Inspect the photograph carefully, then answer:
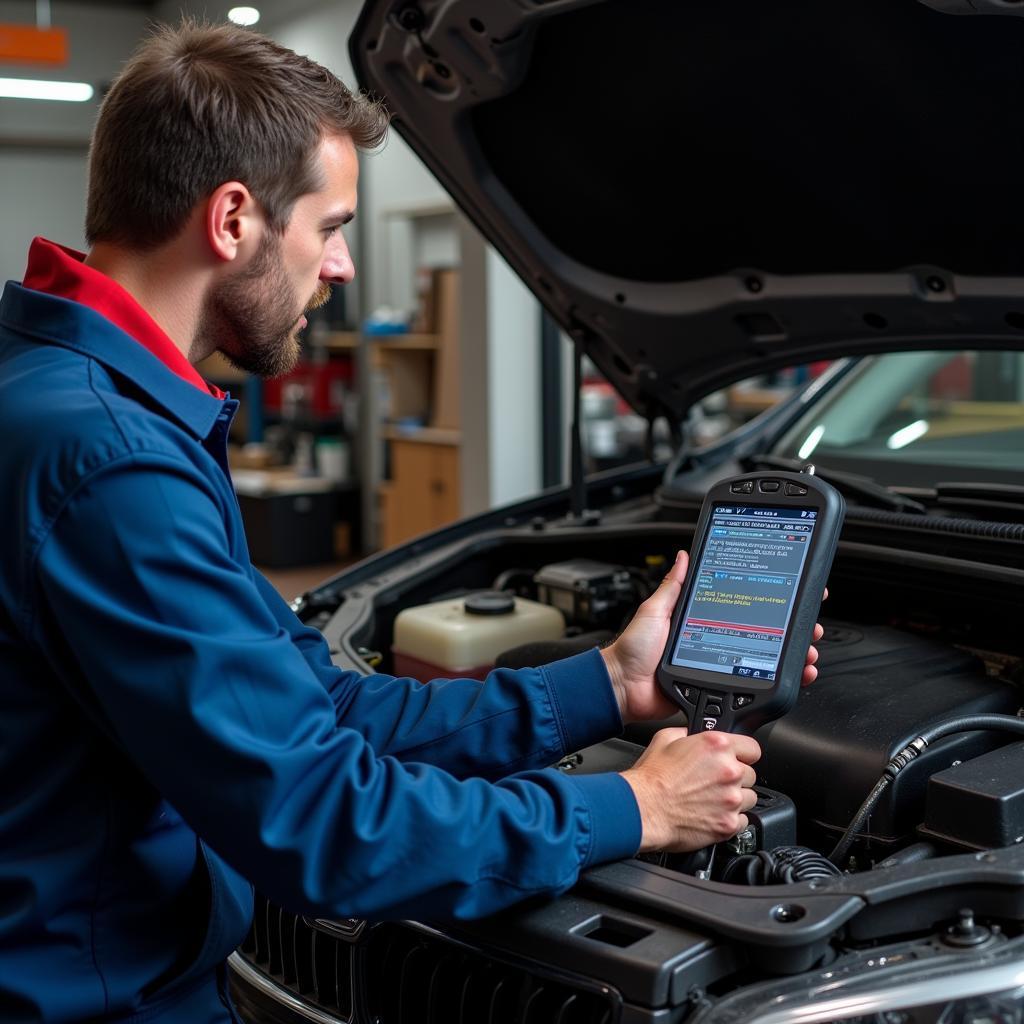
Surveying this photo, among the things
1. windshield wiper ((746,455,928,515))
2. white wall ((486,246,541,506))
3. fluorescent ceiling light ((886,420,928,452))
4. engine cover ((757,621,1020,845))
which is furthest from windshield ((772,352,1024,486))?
white wall ((486,246,541,506))

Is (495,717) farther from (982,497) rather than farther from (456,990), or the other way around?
(982,497)

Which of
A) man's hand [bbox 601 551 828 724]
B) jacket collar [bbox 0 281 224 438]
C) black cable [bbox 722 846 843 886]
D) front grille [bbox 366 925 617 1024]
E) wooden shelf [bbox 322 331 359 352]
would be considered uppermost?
wooden shelf [bbox 322 331 359 352]

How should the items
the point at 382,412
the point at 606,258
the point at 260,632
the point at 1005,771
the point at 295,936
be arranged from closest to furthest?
the point at 260,632 → the point at 1005,771 → the point at 295,936 → the point at 606,258 → the point at 382,412

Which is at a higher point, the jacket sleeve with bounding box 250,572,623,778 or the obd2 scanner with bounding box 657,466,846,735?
the obd2 scanner with bounding box 657,466,846,735

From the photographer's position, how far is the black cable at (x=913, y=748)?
1387mm

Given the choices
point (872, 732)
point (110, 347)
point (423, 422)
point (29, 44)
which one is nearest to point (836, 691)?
point (872, 732)

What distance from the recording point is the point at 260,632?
111cm

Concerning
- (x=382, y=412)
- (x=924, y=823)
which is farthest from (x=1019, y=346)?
(x=382, y=412)

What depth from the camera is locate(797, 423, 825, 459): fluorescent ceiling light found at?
2438 mm

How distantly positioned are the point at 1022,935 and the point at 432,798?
0.55 m

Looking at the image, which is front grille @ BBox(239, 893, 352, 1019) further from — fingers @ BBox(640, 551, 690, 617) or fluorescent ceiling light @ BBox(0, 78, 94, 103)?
fluorescent ceiling light @ BBox(0, 78, 94, 103)

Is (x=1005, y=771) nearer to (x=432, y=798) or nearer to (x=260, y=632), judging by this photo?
(x=432, y=798)

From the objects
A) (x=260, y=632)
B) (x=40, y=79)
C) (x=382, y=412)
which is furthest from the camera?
(x=40, y=79)

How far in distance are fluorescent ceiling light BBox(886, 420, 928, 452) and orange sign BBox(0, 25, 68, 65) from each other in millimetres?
6735
